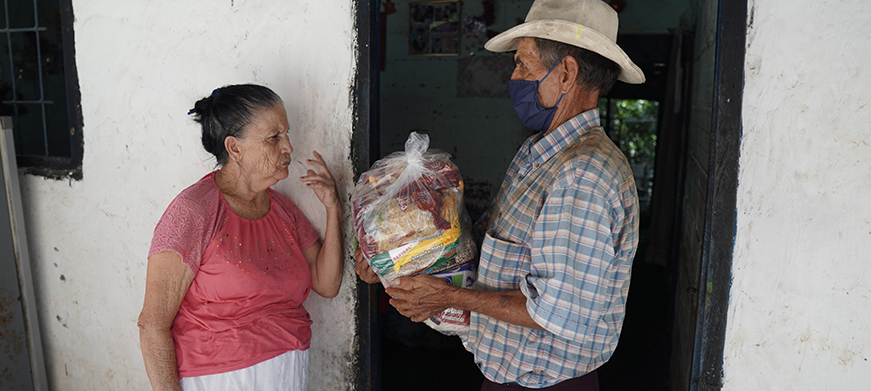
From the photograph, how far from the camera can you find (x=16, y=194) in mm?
2818

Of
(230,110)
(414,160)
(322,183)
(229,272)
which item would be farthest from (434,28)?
(229,272)

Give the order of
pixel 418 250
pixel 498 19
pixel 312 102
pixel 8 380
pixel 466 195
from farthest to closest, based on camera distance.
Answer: pixel 466 195
pixel 498 19
pixel 8 380
pixel 312 102
pixel 418 250

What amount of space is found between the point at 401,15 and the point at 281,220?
3.36m

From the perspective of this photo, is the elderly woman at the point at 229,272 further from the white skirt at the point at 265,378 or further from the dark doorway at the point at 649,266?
the dark doorway at the point at 649,266

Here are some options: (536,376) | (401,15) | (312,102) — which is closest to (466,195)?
(401,15)

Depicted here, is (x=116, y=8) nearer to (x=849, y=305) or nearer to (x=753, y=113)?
(x=753, y=113)

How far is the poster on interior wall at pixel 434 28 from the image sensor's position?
471cm

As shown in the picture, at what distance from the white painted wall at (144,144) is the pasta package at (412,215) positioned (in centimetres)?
45

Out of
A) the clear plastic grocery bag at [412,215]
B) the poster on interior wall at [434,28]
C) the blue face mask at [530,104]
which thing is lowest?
the clear plastic grocery bag at [412,215]

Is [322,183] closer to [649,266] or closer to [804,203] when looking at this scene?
[804,203]

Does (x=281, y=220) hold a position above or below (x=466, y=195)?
above

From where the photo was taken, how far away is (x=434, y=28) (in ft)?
15.8

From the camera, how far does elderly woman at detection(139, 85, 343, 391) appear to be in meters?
1.69

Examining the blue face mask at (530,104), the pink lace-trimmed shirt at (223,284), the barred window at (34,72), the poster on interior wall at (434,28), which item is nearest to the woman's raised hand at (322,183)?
the pink lace-trimmed shirt at (223,284)
